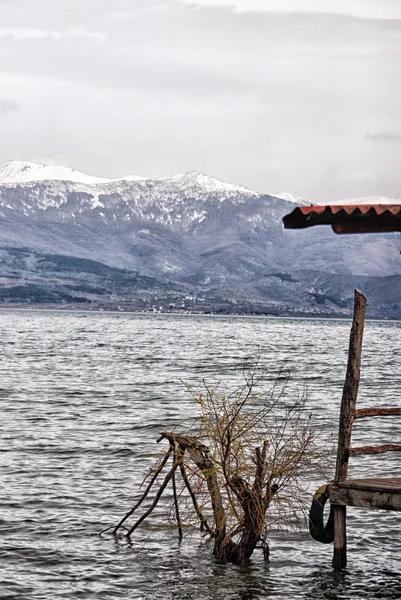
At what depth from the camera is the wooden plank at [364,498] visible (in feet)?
39.6

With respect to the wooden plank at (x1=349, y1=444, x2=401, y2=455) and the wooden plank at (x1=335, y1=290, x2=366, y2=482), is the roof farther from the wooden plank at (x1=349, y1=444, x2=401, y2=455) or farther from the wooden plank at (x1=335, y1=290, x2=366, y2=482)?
the wooden plank at (x1=349, y1=444, x2=401, y2=455)

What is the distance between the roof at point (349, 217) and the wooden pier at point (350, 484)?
291 centimetres

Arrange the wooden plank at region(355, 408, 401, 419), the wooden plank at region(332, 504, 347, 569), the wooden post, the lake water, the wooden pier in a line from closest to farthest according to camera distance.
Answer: the wooden pier → the wooden post → the wooden plank at region(332, 504, 347, 569) → the wooden plank at region(355, 408, 401, 419) → the lake water

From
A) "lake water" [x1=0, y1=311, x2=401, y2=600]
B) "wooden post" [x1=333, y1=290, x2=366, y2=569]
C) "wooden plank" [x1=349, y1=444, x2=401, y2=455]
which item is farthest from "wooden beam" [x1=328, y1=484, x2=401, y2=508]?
"lake water" [x1=0, y1=311, x2=401, y2=600]

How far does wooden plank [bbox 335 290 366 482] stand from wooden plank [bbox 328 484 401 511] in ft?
0.74

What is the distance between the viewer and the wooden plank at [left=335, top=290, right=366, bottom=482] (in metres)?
12.8

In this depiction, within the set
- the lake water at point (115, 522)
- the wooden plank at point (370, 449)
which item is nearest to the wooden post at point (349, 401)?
the wooden plank at point (370, 449)

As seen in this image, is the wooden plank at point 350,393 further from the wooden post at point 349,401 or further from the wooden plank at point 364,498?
the wooden plank at point 364,498

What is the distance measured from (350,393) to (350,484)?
122cm

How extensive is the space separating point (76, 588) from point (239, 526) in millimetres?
2502

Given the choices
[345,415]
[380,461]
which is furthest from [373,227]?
[380,461]

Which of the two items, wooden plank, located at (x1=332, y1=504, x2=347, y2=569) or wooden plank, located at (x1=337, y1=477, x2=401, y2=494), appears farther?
wooden plank, located at (x1=332, y1=504, x2=347, y2=569)

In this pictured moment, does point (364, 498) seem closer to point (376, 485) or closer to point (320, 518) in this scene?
point (376, 485)

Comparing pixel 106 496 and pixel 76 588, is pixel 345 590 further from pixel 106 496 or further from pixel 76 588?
pixel 106 496
